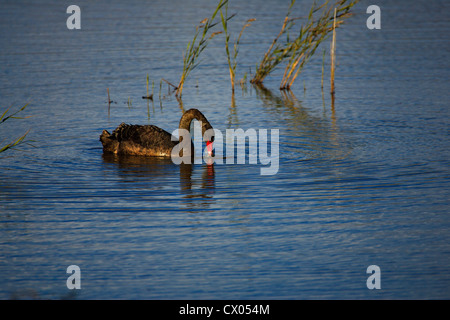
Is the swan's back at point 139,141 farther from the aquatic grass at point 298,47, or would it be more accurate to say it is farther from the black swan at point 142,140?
the aquatic grass at point 298,47

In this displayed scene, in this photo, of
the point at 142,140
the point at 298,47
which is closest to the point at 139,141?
the point at 142,140

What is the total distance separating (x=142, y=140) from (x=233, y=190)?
2.74 metres

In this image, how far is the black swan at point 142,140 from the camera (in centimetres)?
1168

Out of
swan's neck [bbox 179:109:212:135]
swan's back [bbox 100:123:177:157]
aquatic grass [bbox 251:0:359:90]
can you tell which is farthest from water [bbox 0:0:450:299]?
swan's neck [bbox 179:109:212:135]

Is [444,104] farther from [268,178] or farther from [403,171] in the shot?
[268,178]

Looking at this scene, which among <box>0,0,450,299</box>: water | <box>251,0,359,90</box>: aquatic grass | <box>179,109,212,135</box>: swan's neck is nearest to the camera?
<box>0,0,450,299</box>: water

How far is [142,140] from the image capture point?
11734 mm

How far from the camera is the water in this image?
6.72 m

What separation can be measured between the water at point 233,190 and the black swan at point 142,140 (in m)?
0.28

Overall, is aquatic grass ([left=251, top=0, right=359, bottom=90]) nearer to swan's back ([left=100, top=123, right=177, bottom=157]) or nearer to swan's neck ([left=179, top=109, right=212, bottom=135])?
swan's neck ([left=179, top=109, right=212, bottom=135])

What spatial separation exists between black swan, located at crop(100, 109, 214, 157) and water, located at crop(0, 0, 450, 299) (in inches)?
10.9

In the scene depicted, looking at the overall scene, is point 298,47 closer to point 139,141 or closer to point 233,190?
point 139,141

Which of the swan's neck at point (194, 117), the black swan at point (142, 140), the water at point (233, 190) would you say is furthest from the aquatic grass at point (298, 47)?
the black swan at point (142, 140)

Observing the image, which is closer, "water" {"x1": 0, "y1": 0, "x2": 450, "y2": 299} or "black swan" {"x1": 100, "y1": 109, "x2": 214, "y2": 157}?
"water" {"x1": 0, "y1": 0, "x2": 450, "y2": 299}
